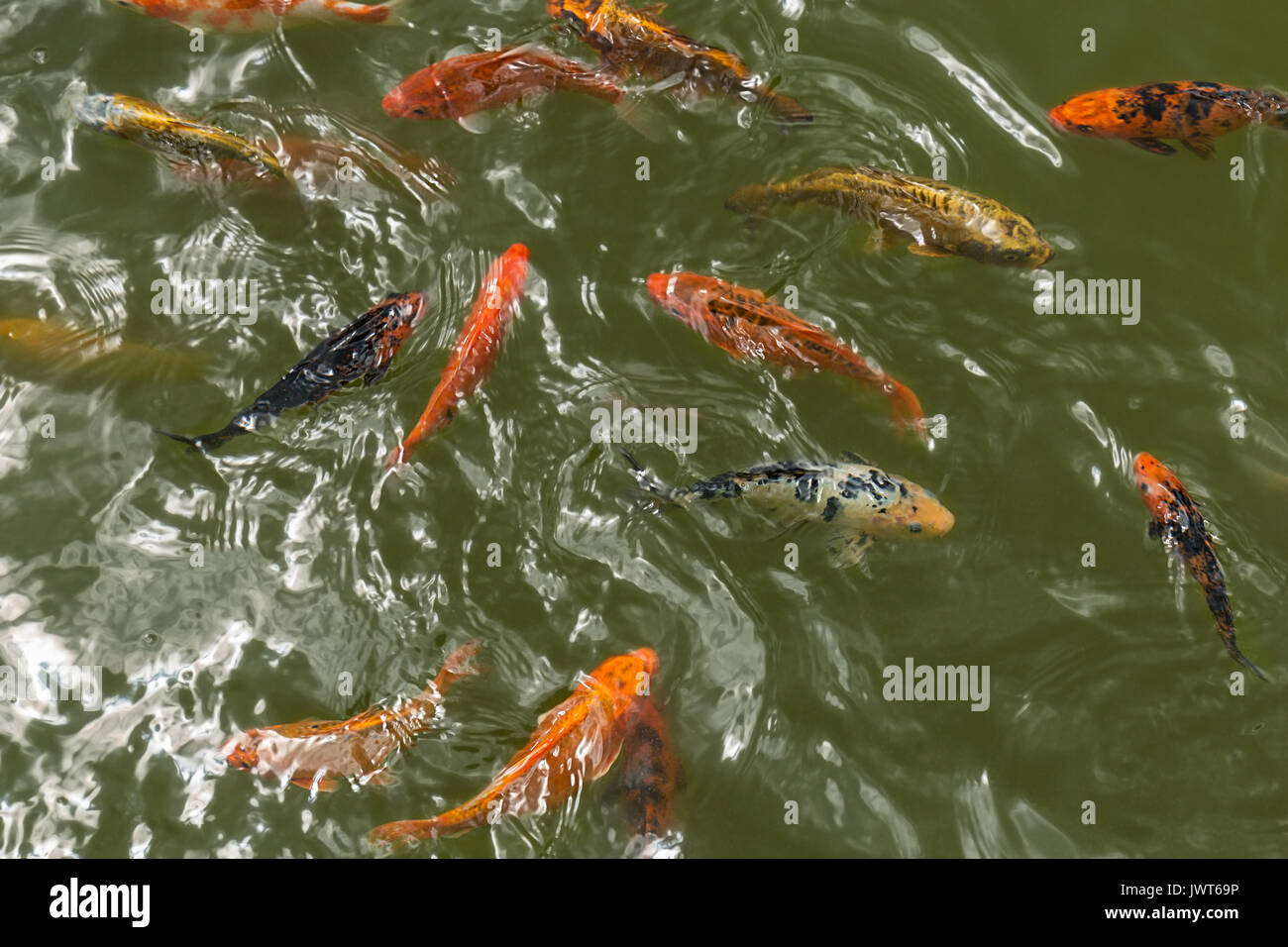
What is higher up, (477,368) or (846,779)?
(477,368)

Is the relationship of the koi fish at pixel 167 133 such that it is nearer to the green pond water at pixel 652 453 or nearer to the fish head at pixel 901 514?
the green pond water at pixel 652 453

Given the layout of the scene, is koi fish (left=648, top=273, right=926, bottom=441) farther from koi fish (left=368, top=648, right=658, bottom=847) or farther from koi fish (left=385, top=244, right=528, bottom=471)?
koi fish (left=368, top=648, right=658, bottom=847)

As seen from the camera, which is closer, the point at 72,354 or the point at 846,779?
the point at 846,779

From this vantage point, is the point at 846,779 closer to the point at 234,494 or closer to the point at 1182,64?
the point at 234,494

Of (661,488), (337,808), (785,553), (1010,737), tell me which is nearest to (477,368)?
(661,488)

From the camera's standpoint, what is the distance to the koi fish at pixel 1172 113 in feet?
21.6

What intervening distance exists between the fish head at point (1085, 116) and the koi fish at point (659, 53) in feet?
5.64

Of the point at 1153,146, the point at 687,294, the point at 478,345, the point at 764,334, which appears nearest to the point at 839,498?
the point at 764,334

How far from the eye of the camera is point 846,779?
5785 mm

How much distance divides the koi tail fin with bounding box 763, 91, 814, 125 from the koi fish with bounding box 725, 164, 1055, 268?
531 millimetres

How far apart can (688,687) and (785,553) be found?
100 cm

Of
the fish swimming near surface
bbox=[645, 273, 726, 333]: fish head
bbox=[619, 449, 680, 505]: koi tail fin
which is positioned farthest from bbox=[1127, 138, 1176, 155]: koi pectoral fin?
bbox=[619, 449, 680, 505]: koi tail fin

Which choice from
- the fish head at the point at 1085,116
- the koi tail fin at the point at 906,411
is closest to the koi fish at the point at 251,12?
the koi tail fin at the point at 906,411

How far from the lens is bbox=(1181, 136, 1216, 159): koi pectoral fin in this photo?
6.69m
